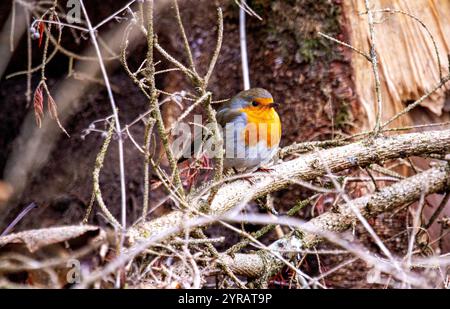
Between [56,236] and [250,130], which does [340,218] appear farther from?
[56,236]

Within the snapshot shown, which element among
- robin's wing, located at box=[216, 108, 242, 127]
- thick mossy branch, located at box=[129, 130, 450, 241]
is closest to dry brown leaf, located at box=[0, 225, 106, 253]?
thick mossy branch, located at box=[129, 130, 450, 241]

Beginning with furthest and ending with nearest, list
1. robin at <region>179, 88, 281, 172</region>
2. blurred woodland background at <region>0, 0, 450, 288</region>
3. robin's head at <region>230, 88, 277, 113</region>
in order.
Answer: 1. blurred woodland background at <region>0, 0, 450, 288</region>
2. robin's head at <region>230, 88, 277, 113</region>
3. robin at <region>179, 88, 281, 172</region>

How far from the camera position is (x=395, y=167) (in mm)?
4422

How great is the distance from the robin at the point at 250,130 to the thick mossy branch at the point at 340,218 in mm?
510

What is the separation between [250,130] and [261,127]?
0.22 ft

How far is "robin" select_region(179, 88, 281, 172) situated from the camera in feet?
12.6

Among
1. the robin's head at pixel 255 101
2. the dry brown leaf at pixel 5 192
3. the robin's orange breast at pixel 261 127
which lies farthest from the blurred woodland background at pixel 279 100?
the robin's head at pixel 255 101

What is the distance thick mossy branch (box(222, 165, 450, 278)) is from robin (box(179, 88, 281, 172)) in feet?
1.67

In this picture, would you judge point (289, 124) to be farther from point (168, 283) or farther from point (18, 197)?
point (168, 283)

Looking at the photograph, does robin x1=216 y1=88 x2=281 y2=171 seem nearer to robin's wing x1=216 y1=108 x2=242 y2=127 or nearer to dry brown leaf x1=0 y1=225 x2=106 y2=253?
robin's wing x1=216 y1=108 x2=242 y2=127

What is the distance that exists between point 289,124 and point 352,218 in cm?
117

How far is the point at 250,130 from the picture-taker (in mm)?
3928

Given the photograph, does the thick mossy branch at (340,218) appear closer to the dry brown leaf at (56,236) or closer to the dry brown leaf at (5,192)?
the dry brown leaf at (56,236)
